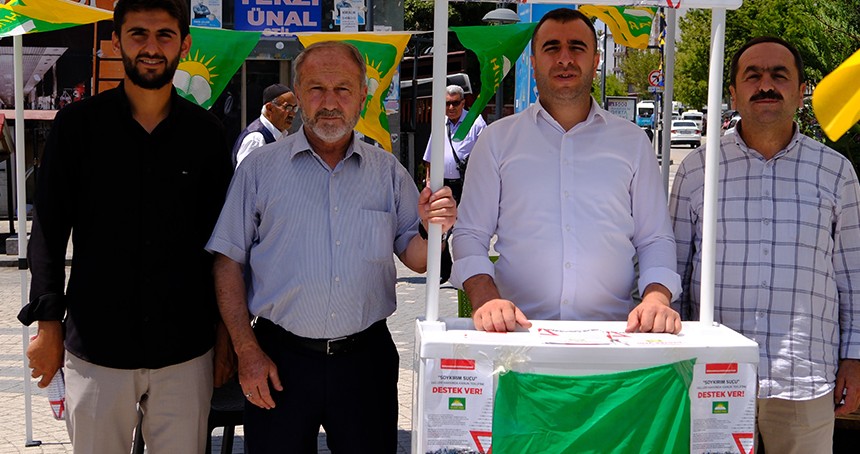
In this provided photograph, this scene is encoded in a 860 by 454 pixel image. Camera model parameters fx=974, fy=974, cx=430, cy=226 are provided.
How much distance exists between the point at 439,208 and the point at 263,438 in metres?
0.97

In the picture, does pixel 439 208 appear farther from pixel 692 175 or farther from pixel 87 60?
pixel 87 60

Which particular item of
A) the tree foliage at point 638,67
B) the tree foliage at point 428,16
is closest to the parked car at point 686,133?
the tree foliage at point 638,67

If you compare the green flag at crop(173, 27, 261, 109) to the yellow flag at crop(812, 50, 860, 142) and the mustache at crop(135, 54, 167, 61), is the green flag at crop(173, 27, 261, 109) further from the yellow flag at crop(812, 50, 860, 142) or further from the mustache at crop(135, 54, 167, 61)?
the yellow flag at crop(812, 50, 860, 142)

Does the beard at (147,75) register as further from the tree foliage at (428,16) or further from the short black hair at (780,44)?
the tree foliage at (428,16)

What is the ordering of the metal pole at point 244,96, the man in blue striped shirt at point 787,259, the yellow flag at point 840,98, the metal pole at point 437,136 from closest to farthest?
the yellow flag at point 840,98, the metal pole at point 437,136, the man in blue striped shirt at point 787,259, the metal pole at point 244,96

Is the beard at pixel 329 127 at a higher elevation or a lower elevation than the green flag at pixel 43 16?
lower

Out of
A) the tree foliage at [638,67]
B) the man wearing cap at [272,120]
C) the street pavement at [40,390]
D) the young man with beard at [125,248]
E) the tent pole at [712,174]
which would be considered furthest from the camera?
the tree foliage at [638,67]

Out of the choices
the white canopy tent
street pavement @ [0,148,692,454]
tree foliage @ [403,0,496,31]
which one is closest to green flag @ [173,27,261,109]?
street pavement @ [0,148,692,454]

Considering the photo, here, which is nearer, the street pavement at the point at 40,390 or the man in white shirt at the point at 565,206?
the man in white shirt at the point at 565,206

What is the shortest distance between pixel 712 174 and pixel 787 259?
465 millimetres

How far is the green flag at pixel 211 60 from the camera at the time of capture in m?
4.34

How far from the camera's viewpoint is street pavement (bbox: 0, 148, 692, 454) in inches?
201

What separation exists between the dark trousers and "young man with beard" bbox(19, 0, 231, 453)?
260 millimetres

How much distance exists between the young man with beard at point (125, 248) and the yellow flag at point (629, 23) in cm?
233
